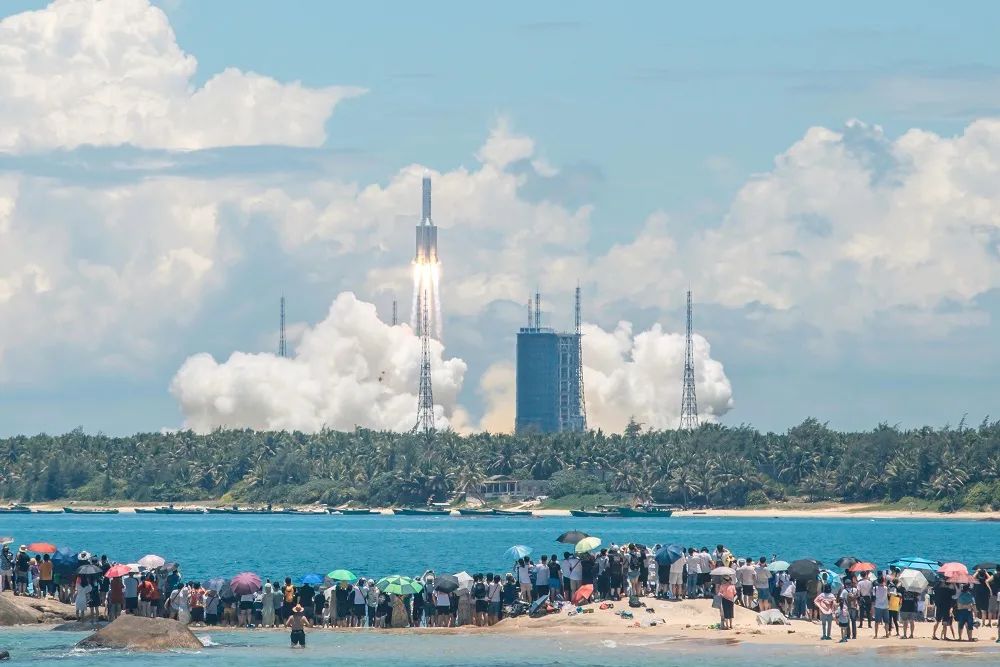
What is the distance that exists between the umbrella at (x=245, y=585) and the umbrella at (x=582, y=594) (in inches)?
462

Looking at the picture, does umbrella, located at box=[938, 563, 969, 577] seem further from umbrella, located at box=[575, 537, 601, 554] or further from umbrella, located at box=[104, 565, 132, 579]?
umbrella, located at box=[104, 565, 132, 579]

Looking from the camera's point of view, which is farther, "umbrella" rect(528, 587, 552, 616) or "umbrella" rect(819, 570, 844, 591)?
"umbrella" rect(528, 587, 552, 616)

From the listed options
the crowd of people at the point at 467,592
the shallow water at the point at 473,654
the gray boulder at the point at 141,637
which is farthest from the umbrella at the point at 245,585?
the gray boulder at the point at 141,637

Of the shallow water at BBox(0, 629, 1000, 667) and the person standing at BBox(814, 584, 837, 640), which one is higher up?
the person standing at BBox(814, 584, 837, 640)

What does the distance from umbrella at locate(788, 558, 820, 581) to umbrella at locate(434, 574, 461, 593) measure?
1212cm

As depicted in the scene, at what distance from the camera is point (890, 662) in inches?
2324

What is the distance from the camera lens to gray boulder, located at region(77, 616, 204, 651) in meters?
65.1

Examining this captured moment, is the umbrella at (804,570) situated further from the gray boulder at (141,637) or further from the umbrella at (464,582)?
the gray boulder at (141,637)

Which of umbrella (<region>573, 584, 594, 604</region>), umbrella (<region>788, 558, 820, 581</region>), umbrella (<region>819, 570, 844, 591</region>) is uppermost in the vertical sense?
umbrella (<region>788, 558, 820, 581</region>)

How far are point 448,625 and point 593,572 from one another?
569 cm

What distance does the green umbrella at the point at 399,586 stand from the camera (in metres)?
69.8

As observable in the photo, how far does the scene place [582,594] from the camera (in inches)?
2803

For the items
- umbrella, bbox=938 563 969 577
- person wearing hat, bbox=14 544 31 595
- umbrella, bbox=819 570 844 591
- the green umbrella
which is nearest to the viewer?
umbrella, bbox=938 563 969 577

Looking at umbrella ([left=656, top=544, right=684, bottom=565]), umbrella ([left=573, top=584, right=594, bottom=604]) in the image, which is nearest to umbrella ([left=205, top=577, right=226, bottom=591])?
umbrella ([left=573, top=584, right=594, bottom=604])
